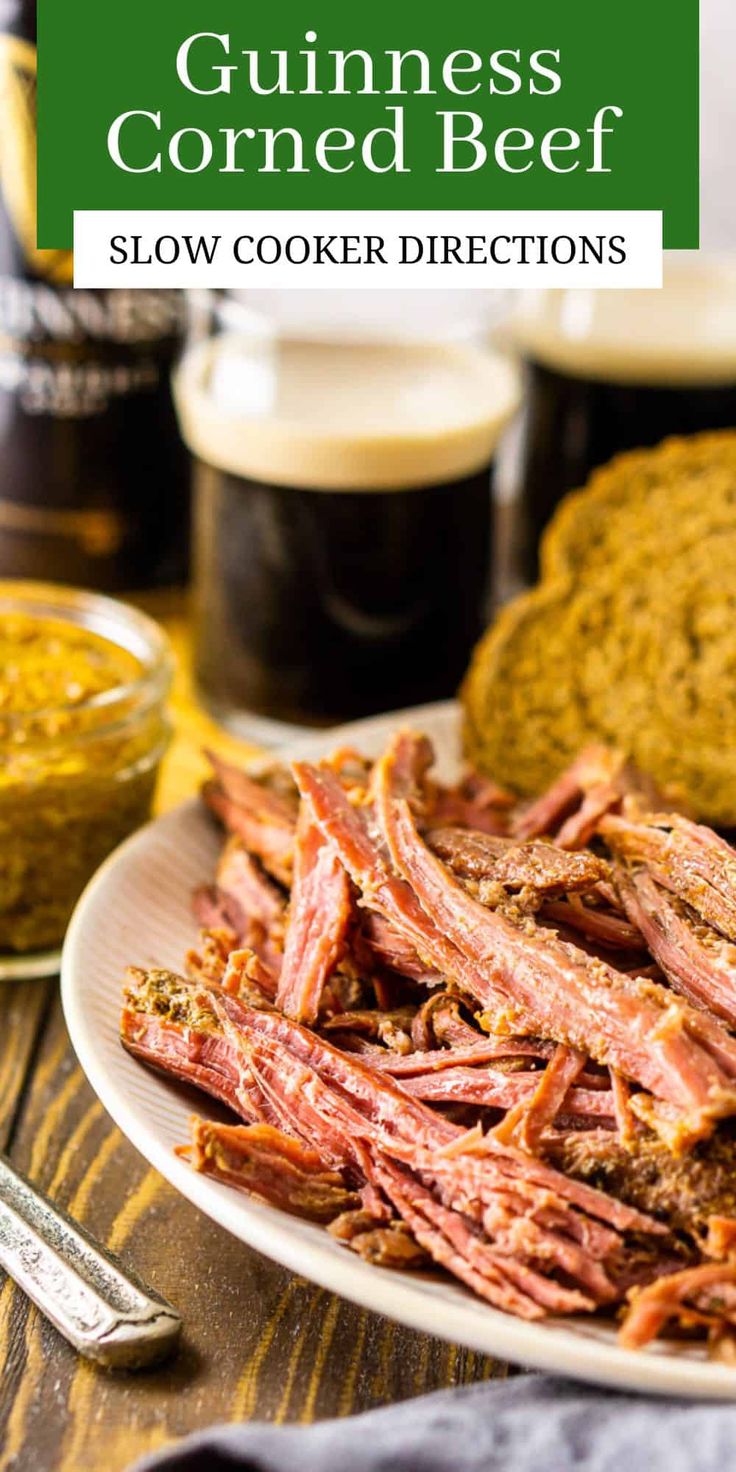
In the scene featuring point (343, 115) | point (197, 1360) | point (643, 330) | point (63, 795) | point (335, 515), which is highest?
point (343, 115)

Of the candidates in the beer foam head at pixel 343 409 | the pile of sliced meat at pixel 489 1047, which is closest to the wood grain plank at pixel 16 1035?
the pile of sliced meat at pixel 489 1047

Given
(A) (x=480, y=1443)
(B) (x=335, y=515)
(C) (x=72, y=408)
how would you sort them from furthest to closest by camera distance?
1. (C) (x=72, y=408)
2. (B) (x=335, y=515)
3. (A) (x=480, y=1443)

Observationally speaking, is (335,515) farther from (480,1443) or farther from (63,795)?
(480,1443)

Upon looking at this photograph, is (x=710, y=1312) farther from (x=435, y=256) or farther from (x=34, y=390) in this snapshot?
(x=34, y=390)

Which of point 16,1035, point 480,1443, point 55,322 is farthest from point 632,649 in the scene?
point 480,1443

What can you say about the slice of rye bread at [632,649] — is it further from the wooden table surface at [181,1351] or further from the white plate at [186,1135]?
the wooden table surface at [181,1351]

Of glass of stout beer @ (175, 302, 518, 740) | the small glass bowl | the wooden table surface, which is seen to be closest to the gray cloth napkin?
the wooden table surface

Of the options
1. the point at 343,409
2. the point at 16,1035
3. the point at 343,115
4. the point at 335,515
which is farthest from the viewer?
the point at 343,409
